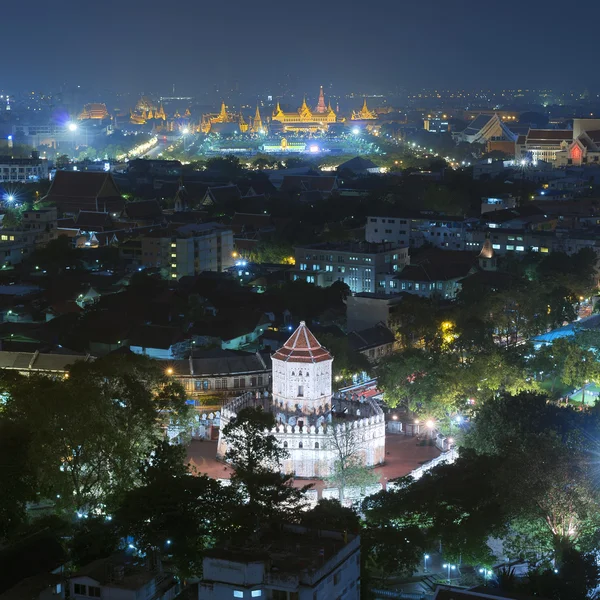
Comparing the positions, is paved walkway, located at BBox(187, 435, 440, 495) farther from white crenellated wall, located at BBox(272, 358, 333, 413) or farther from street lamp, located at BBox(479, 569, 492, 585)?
street lamp, located at BBox(479, 569, 492, 585)

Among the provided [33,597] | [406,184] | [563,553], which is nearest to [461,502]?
[563,553]

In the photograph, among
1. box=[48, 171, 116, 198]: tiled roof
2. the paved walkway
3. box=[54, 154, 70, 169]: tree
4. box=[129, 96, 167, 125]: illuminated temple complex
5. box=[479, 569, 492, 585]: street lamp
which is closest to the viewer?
box=[479, 569, 492, 585]: street lamp

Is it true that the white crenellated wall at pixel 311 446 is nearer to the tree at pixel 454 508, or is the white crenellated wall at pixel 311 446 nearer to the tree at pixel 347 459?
the tree at pixel 347 459

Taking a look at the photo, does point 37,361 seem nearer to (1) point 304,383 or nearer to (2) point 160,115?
(1) point 304,383

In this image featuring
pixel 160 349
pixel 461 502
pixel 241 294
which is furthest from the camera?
pixel 241 294

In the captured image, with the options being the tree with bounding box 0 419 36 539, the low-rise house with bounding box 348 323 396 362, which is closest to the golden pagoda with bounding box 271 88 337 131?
the low-rise house with bounding box 348 323 396 362

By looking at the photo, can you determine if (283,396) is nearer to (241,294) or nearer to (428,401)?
(428,401)

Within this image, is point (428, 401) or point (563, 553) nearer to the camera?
point (563, 553)
